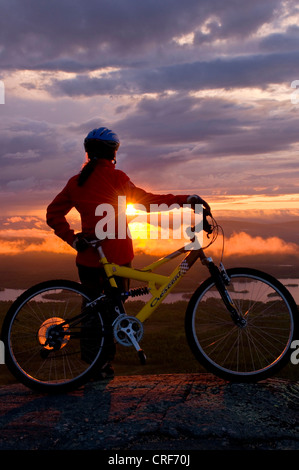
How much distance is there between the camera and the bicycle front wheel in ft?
15.3

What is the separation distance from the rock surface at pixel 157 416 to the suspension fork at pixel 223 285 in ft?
2.40

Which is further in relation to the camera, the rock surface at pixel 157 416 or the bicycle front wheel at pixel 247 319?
the bicycle front wheel at pixel 247 319

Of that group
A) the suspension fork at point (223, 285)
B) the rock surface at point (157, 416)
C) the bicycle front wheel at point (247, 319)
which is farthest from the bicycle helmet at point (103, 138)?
the rock surface at point (157, 416)

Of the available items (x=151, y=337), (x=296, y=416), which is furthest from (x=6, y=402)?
(x=151, y=337)

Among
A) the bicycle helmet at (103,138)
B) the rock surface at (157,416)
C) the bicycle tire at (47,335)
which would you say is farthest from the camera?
the bicycle helmet at (103,138)

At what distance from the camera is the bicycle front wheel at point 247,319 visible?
4.66 metres

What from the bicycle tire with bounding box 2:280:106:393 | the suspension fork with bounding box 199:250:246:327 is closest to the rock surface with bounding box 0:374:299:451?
the bicycle tire with bounding box 2:280:106:393

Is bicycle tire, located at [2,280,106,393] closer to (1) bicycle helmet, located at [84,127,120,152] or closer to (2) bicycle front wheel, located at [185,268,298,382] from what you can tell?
(2) bicycle front wheel, located at [185,268,298,382]

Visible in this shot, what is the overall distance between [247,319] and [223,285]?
1.61 ft

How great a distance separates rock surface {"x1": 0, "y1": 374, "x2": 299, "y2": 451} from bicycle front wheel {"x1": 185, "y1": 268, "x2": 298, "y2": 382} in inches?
8.6

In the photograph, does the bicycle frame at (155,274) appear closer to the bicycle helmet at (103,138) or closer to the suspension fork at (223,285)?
the suspension fork at (223,285)

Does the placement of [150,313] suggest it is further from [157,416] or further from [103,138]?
[103,138]
